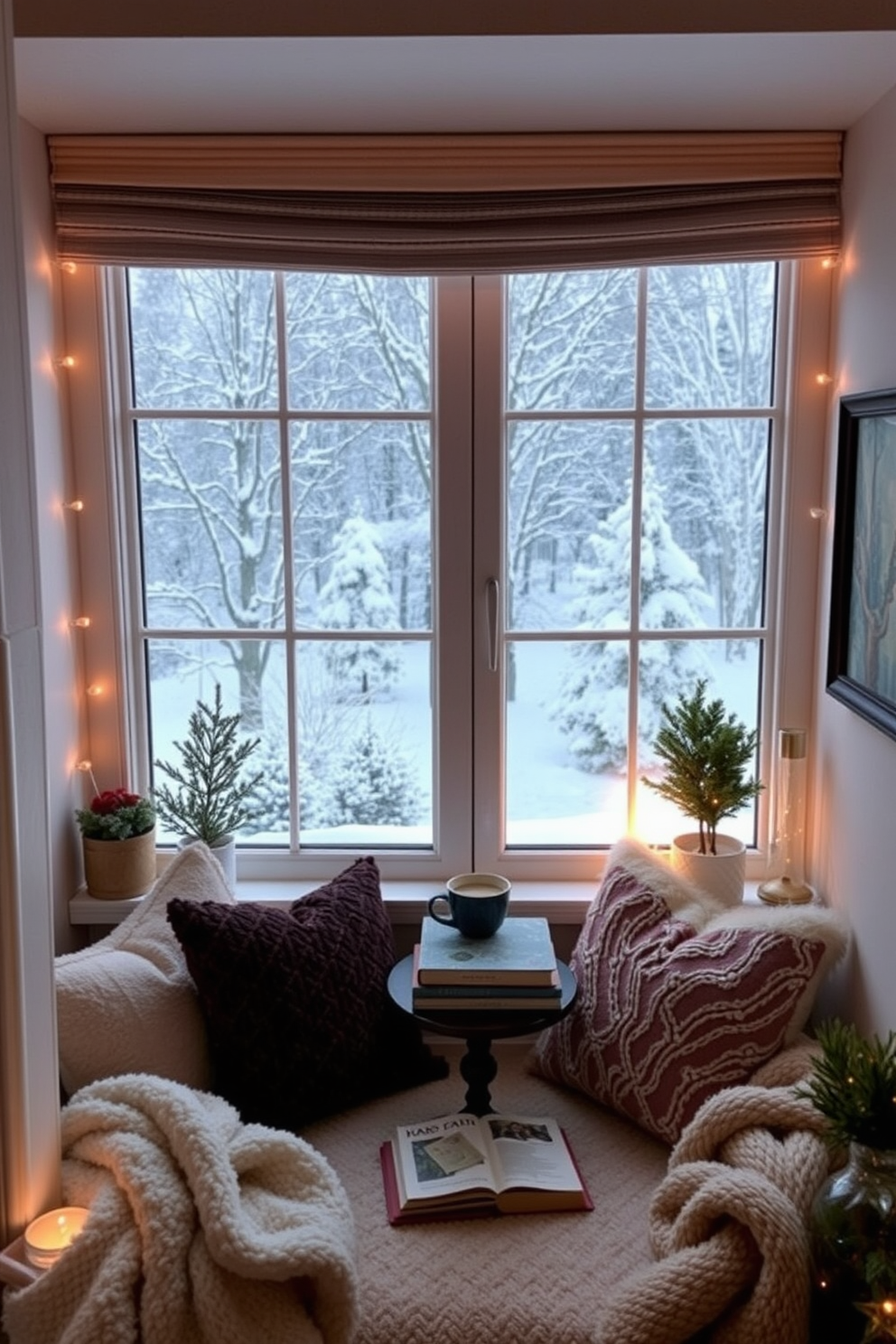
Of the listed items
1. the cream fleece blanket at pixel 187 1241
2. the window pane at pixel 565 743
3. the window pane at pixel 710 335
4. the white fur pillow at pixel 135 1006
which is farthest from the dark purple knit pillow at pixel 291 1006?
the window pane at pixel 710 335

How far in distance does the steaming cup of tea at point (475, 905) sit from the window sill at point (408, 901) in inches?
8.4

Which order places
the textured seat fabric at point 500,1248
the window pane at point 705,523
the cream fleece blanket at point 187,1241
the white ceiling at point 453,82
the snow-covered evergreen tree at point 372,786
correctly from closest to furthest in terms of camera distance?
the cream fleece blanket at point 187,1241
the textured seat fabric at point 500,1248
the white ceiling at point 453,82
the window pane at point 705,523
the snow-covered evergreen tree at point 372,786

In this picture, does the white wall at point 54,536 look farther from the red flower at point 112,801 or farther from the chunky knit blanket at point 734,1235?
the chunky knit blanket at point 734,1235

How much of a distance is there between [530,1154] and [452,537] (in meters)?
1.12

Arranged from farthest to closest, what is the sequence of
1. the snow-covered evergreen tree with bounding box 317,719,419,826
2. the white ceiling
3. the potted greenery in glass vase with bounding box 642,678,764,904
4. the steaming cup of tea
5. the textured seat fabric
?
the snow-covered evergreen tree with bounding box 317,719,419,826 → the potted greenery in glass vase with bounding box 642,678,764,904 → the steaming cup of tea → the white ceiling → the textured seat fabric

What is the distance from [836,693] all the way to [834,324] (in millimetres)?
698

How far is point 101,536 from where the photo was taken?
2.26 metres

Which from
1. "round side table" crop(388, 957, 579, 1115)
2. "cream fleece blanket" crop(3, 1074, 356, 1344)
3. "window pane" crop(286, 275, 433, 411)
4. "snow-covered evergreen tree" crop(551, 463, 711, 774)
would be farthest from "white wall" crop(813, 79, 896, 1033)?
"cream fleece blanket" crop(3, 1074, 356, 1344)

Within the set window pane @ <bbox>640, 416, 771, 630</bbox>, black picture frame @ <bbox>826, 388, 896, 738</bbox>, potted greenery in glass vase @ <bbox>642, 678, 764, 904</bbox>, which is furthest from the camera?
window pane @ <bbox>640, 416, 771, 630</bbox>

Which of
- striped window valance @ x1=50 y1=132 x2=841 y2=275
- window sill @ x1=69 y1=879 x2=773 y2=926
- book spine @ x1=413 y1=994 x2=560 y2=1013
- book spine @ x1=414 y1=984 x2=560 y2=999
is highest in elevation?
striped window valance @ x1=50 y1=132 x2=841 y2=275

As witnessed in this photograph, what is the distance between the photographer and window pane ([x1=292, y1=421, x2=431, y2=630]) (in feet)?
7.40

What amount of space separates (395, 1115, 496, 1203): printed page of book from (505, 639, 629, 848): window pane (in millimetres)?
652

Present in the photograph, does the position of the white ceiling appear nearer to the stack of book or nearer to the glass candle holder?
the glass candle holder

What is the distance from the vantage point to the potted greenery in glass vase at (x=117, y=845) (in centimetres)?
218
